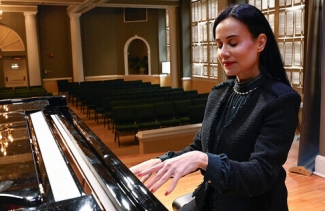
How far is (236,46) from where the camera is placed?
1.15m

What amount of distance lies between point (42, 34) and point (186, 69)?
287 inches

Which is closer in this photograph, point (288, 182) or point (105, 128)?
point (288, 182)

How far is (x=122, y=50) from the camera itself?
16.9 meters

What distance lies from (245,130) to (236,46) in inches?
11.2

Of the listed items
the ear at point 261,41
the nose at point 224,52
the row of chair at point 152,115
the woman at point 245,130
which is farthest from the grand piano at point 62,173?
the row of chair at point 152,115

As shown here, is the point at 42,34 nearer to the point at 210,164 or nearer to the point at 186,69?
the point at 186,69

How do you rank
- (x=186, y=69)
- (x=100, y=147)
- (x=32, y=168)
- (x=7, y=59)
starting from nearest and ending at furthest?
1. (x=32, y=168)
2. (x=100, y=147)
3. (x=186, y=69)
4. (x=7, y=59)

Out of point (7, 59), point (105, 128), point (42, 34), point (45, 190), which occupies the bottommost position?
point (105, 128)

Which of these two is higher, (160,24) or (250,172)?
(160,24)

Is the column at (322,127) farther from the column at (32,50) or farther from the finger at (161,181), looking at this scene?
the column at (32,50)

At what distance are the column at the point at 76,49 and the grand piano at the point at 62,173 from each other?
13.7 metres

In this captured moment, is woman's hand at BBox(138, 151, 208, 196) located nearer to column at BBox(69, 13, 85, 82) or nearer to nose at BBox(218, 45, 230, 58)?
nose at BBox(218, 45, 230, 58)

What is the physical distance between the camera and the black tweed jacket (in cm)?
105

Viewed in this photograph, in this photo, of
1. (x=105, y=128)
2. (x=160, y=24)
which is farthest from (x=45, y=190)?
(x=160, y=24)
